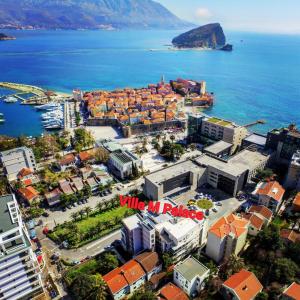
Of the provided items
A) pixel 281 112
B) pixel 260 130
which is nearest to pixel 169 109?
pixel 260 130

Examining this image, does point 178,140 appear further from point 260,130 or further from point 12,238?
point 12,238

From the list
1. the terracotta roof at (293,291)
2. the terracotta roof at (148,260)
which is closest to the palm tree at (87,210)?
the terracotta roof at (148,260)

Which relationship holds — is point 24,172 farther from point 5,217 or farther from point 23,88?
point 23,88

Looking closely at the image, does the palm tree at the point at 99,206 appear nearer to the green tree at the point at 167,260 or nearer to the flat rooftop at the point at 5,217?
the green tree at the point at 167,260

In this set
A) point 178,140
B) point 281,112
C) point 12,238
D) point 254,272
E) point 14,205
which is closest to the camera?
point 12,238

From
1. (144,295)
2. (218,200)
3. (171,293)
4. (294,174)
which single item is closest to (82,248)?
(144,295)

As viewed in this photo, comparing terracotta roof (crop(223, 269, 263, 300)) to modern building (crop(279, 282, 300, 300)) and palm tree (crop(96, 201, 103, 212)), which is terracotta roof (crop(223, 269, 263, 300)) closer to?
modern building (crop(279, 282, 300, 300))
